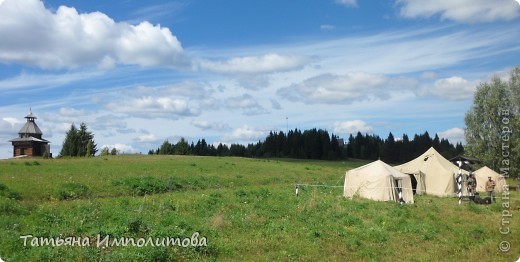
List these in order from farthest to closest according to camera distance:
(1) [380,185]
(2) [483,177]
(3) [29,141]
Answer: (3) [29,141], (2) [483,177], (1) [380,185]

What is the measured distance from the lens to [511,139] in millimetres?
46406

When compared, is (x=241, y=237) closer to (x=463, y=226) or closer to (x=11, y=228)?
(x=11, y=228)

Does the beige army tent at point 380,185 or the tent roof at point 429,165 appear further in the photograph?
the tent roof at point 429,165

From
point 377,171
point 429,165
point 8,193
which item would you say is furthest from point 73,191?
point 429,165

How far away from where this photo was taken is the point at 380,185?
29.7 meters

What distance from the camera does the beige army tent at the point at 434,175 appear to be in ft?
122

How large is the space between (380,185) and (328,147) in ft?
385

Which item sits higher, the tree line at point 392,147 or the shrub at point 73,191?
the tree line at point 392,147

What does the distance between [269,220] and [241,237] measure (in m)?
3.15

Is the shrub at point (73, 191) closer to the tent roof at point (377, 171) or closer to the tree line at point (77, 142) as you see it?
the tent roof at point (377, 171)

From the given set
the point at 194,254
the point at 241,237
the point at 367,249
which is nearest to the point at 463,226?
the point at 367,249

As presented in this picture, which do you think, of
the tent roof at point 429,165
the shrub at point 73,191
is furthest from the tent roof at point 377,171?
the shrub at point 73,191

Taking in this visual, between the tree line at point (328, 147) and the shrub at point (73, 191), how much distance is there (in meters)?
112

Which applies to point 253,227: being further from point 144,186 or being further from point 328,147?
point 328,147
